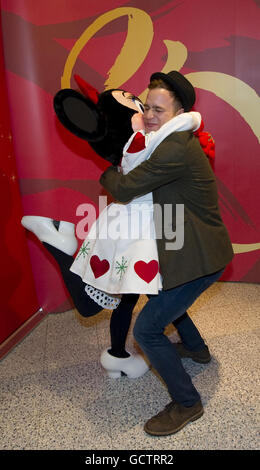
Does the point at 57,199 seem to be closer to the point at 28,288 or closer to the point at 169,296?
the point at 28,288

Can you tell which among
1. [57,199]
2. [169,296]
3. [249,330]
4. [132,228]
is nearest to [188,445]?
[169,296]

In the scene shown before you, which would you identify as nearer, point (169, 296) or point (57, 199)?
point (169, 296)

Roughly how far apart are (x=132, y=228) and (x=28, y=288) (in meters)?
1.13

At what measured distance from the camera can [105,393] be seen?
170cm

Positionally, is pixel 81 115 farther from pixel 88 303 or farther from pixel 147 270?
pixel 88 303

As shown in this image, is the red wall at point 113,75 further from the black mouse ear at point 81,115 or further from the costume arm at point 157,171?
the costume arm at point 157,171

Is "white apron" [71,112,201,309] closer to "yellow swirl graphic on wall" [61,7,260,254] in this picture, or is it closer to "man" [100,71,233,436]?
"man" [100,71,233,436]

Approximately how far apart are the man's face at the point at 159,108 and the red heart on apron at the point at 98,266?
522mm

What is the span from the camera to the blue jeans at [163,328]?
137 cm

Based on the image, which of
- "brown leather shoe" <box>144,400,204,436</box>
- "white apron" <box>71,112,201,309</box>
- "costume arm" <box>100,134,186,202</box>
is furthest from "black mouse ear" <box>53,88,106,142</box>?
"brown leather shoe" <box>144,400,204,436</box>

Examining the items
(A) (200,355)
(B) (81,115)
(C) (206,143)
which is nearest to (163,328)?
(A) (200,355)

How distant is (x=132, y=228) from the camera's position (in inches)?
56.4

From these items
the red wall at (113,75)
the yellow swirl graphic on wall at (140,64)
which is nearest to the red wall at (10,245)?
the red wall at (113,75)

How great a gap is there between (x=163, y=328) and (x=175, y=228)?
0.36 m
